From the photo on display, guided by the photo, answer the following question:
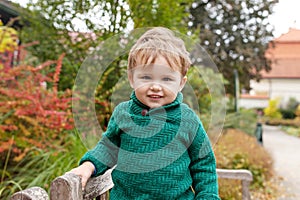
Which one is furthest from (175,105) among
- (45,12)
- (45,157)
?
(45,12)

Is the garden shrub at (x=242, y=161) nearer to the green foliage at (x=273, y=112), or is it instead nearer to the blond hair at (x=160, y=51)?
the blond hair at (x=160, y=51)

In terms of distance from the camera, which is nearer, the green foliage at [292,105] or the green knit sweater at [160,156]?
the green knit sweater at [160,156]

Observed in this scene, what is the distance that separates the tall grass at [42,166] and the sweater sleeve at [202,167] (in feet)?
5.31

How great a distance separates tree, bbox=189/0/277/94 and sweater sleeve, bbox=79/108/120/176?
339 inches

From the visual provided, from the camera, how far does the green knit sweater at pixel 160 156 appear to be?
128 centimetres

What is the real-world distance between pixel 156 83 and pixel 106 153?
0.34 m

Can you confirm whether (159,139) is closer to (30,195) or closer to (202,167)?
(202,167)

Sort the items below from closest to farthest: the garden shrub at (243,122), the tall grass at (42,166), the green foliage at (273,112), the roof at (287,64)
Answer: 1. the tall grass at (42,166)
2. the garden shrub at (243,122)
3. the green foliage at (273,112)
4. the roof at (287,64)

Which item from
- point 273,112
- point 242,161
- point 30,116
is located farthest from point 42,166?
point 273,112

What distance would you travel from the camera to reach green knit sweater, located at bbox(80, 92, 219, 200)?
4.19 ft

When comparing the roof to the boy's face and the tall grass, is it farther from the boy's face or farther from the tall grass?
the boy's face

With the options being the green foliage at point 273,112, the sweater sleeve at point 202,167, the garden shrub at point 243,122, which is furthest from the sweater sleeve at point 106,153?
the green foliage at point 273,112

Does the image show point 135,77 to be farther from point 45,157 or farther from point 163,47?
point 45,157

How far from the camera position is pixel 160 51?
4.22 feet
